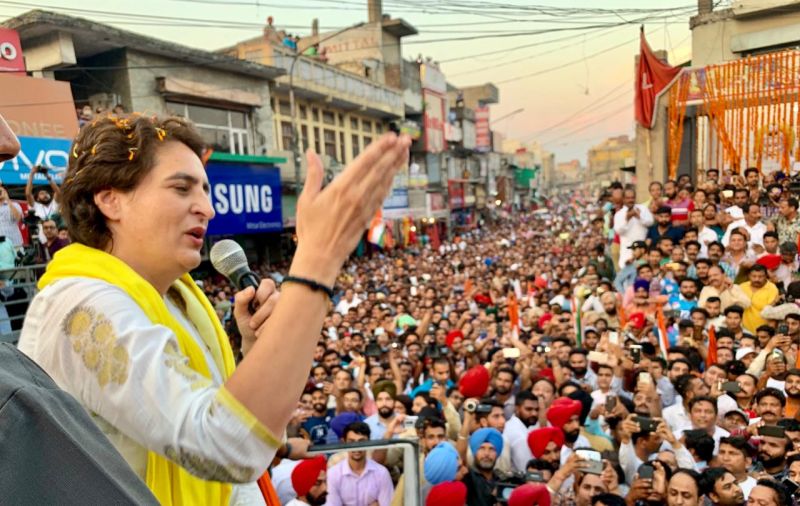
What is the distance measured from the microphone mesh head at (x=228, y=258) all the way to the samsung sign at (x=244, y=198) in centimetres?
1416

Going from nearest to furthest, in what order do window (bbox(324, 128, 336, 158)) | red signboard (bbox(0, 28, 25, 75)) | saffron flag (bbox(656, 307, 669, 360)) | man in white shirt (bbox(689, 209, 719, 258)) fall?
saffron flag (bbox(656, 307, 669, 360))
man in white shirt (bbox(689, 209, 719, 258))
red signboard (bbox(0, 28, 25, 75))
window (bbox(324, 128, 336, 158))

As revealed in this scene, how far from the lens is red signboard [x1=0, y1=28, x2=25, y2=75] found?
35.2ft

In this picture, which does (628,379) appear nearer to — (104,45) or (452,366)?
(452,366)

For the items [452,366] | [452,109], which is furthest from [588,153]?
A: [452,366]

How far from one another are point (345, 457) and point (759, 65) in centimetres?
1167

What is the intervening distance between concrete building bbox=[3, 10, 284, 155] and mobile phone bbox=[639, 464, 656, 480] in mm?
9721

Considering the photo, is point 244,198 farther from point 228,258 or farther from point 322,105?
point 228,258

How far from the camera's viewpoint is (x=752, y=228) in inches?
321

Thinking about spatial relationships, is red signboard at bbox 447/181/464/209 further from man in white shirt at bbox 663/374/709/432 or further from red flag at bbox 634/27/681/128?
man in white shirt at bbox 663/374/709/432

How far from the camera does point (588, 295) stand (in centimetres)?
902

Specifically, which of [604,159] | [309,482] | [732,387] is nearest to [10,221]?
[309,482]

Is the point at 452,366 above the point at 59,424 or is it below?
below

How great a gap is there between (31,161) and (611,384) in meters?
10.5

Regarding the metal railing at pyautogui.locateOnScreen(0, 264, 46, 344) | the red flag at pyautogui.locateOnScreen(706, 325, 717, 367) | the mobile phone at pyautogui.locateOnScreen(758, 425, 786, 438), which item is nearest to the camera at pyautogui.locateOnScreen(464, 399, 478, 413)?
the mobile phone at pyautogui.locateOnScreen(758, 425, 786, 438)
